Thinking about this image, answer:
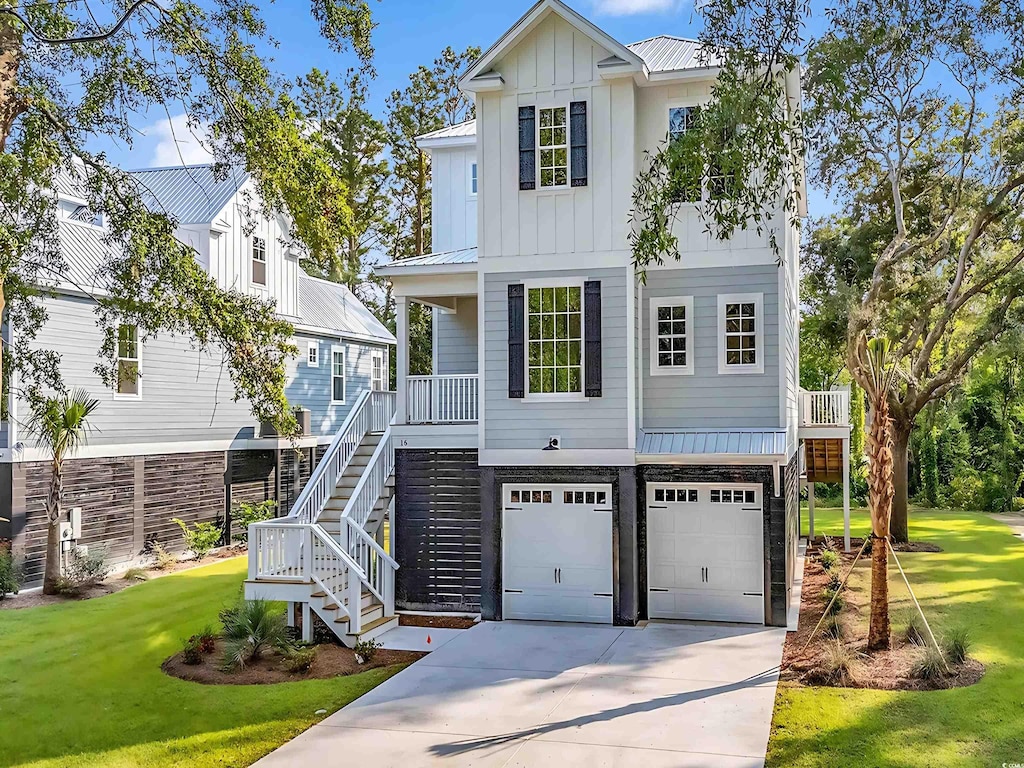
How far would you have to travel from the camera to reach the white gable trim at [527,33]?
13484mm

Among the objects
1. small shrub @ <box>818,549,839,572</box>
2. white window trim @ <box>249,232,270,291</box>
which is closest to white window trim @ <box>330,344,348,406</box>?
white window trim @ <box>249,232,270,291</box>

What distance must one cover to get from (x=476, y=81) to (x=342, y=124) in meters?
20.1

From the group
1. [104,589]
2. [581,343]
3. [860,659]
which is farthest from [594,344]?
[104,589]

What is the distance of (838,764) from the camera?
8094 millimetres

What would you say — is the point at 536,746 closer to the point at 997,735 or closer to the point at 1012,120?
the point at 997,735

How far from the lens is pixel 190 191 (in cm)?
2256

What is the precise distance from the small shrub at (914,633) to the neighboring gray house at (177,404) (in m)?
10.5

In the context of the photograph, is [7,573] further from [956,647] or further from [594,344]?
[956,647]

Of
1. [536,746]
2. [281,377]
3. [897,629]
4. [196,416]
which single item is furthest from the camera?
[196,416]

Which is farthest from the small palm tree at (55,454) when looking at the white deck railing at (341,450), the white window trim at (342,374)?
the white window trim at (342,374)

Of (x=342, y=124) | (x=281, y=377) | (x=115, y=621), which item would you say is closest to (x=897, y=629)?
(x=281, y=377)

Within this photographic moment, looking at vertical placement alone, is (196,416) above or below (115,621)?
above

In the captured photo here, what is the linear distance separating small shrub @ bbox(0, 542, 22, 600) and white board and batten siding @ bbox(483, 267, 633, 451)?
28.9 feet

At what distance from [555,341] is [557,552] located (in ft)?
10.4
